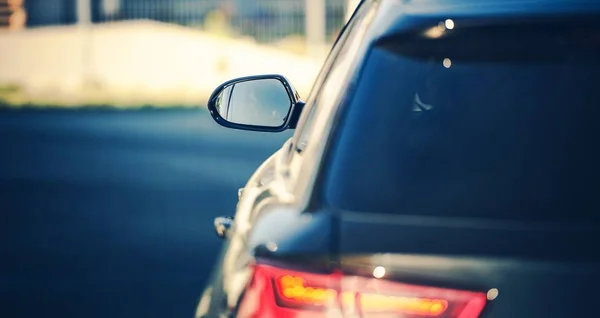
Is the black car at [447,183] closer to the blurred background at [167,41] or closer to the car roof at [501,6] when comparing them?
the car roof at [501,6]

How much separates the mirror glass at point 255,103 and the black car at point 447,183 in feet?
4.83

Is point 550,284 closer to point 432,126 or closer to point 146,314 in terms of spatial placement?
point 432,126

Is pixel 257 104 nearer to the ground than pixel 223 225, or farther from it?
farther from it

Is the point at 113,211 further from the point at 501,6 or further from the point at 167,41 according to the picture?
the point at 167,41

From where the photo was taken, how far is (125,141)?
1703 centimetres

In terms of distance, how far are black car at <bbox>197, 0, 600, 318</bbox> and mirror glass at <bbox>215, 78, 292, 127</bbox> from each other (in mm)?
1472

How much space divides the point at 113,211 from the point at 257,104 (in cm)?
623

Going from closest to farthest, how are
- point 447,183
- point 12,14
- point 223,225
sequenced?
point 447,183 → point 223,225 → point 12,14

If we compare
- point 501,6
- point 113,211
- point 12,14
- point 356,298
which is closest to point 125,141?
point 113,211

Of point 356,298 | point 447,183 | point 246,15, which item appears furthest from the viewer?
point 246,15

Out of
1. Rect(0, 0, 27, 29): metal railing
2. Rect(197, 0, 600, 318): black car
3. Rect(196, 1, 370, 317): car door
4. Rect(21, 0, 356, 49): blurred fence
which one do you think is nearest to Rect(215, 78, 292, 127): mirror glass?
Rect(196, 1, 370, 317): car door

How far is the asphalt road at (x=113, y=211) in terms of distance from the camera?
7160mm

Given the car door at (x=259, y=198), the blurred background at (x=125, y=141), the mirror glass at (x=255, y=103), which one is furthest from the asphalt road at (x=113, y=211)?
the car door at (x=259, y=198)

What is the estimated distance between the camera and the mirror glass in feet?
14.4
